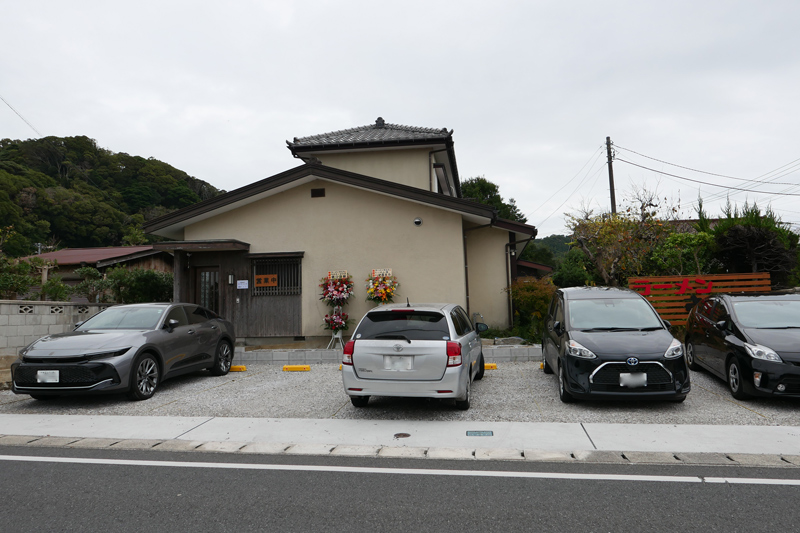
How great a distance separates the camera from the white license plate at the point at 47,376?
7.29 meters

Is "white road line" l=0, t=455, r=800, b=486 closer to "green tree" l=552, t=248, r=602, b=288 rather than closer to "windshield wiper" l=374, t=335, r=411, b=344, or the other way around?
"windshield wiper" l=374, t=335, r=411, b=344

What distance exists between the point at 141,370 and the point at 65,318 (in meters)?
4.43

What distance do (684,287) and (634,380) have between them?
7350mm

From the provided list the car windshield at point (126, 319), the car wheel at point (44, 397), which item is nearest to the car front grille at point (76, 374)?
the car wheel at point (44, 397)

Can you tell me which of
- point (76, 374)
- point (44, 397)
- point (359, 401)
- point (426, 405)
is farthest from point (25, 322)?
point (426, 405)

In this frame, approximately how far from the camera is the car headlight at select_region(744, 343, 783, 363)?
662cm

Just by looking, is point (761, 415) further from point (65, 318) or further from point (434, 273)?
point (65, 318)

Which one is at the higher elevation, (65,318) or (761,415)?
(65,318)

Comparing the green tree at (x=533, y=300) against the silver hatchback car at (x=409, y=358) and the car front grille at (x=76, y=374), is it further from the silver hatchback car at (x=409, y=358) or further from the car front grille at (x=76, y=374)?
the car front grille at (x=76, y=374)

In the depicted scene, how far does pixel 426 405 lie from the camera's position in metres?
7.36

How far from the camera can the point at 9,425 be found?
6574 mm

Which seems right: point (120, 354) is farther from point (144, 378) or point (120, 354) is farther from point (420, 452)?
point (420, 452)

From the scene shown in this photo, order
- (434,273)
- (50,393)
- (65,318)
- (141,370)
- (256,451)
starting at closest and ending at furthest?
(256,451)
(50,393)
(141,370)
(65,318)
(434,273)

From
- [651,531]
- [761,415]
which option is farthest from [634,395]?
[651,531]
